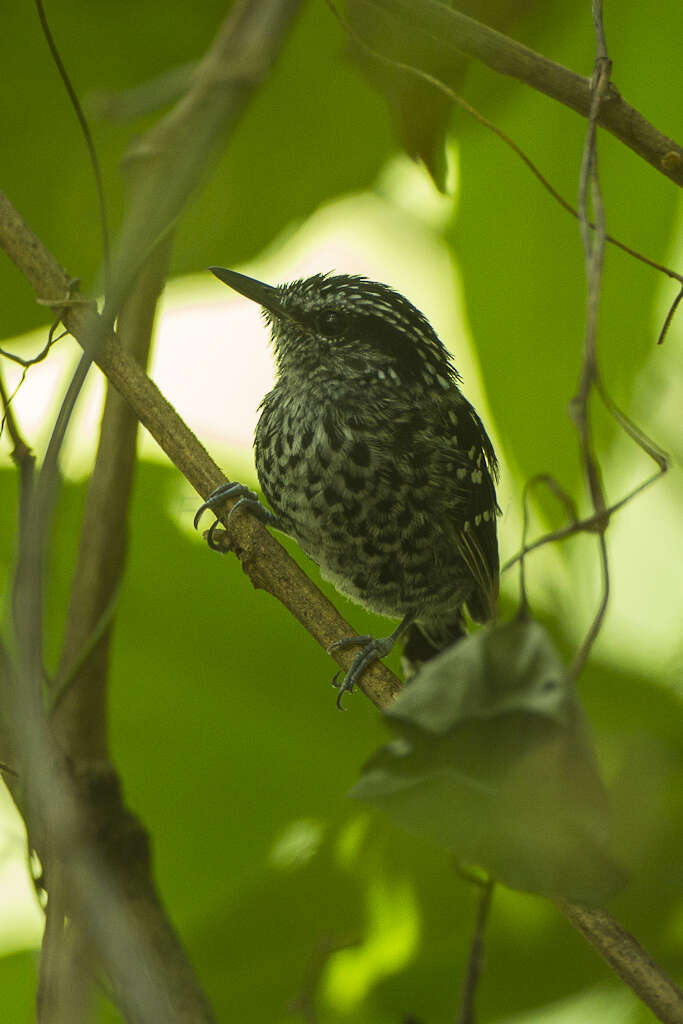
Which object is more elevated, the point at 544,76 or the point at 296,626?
the point at 544,76

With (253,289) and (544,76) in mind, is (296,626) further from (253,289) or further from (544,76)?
(544,76)

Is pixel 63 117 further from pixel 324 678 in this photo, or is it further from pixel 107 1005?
pixel 107 1005

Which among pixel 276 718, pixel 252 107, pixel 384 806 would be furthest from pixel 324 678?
pixel 252 107

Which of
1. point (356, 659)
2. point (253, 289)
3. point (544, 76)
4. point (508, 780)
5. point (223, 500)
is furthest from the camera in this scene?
point (253, 289)

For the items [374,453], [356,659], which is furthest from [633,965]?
[374,453]

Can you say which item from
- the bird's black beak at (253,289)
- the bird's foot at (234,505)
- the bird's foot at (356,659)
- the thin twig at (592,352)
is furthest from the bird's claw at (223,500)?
the thin twig at (592,352)

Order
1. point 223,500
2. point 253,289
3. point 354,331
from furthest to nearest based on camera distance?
point 354,331 < point 253,289 < point 223,500

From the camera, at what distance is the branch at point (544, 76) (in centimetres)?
77

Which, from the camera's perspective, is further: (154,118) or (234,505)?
(154,118)

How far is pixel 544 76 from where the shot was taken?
30.9 inches

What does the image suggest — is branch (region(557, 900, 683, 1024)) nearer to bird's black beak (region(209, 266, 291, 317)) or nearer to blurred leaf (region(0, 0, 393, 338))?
bird's black beak (region(209, 266, 291, 317))

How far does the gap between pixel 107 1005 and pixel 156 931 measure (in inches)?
13.1

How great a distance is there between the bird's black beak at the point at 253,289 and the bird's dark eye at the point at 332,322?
0.20 feet

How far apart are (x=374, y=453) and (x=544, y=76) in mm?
786
